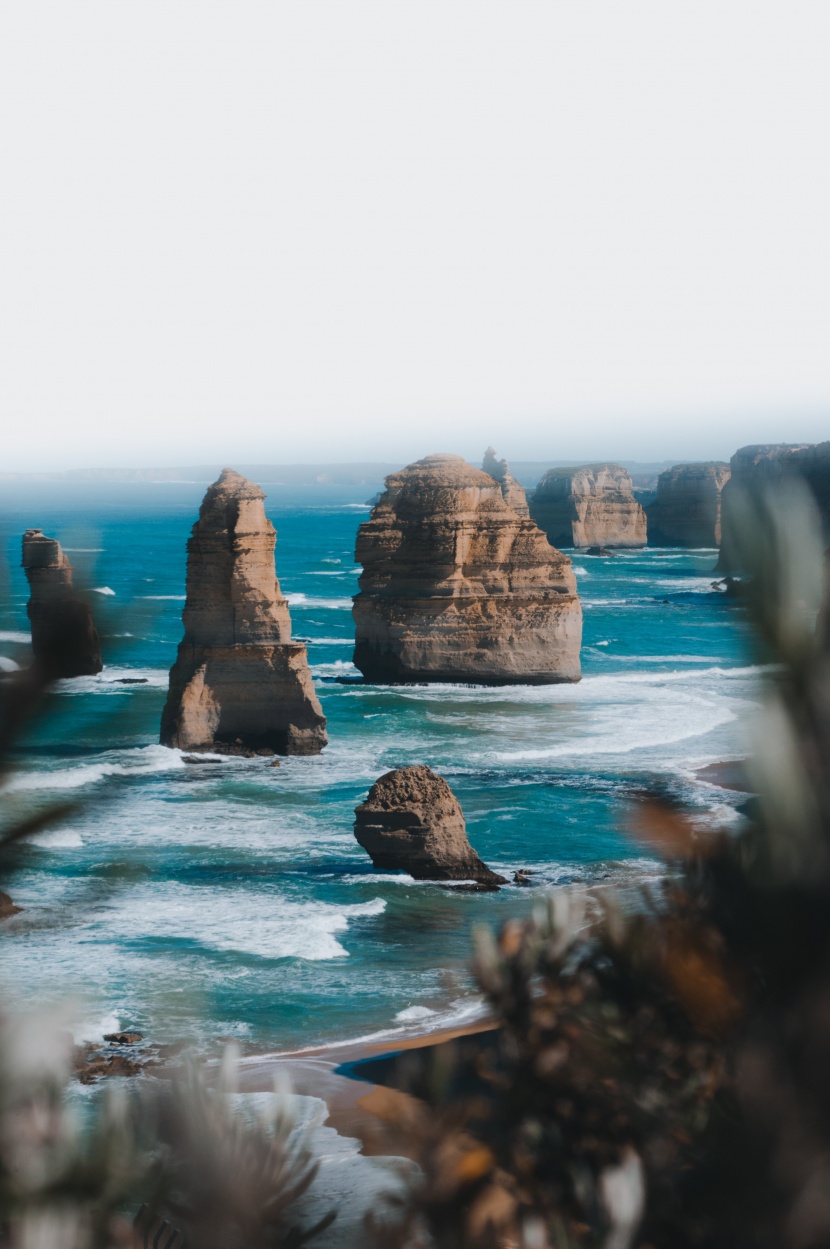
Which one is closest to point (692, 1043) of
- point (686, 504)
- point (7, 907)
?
point (7, 907)

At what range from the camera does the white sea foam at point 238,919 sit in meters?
25.3

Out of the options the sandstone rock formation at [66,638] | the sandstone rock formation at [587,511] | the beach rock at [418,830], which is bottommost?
the beach rock at [418,830]

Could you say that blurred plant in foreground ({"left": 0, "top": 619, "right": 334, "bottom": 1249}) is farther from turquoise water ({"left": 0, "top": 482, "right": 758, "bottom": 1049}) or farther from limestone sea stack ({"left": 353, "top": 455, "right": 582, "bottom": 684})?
limestone sea stack ({"left": 353, "top": 455, "right": 582, "bottom": 684})

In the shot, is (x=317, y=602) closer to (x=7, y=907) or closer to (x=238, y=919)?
(x=238, y=919)

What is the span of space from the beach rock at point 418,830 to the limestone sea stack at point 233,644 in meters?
11.1

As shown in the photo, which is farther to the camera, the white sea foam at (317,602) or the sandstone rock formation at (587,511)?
the sandstone rock formation at (587,511)

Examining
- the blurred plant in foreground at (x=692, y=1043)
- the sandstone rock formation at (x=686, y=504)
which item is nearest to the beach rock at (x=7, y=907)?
the blurred plant in foreground at (x=692, y=1043)

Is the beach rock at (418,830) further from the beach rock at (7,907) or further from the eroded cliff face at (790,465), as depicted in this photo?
the eroded cliff face at (790,465)

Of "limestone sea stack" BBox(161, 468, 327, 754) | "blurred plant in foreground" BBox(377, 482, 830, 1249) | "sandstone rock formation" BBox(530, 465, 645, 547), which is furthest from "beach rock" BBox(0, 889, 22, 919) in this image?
"sandstone rock formation" BBox(530, 465, 645, 547)

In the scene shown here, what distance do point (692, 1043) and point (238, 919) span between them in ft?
68.7

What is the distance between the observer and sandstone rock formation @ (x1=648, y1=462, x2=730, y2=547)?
145500 mm

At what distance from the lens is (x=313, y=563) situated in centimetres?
13350

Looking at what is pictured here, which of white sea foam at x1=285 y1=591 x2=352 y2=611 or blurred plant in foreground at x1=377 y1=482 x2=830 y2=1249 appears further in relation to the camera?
white sea foam at x1=285 y1=591 x2=352 y2=611

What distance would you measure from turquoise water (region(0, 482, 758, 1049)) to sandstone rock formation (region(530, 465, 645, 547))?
82.3m
